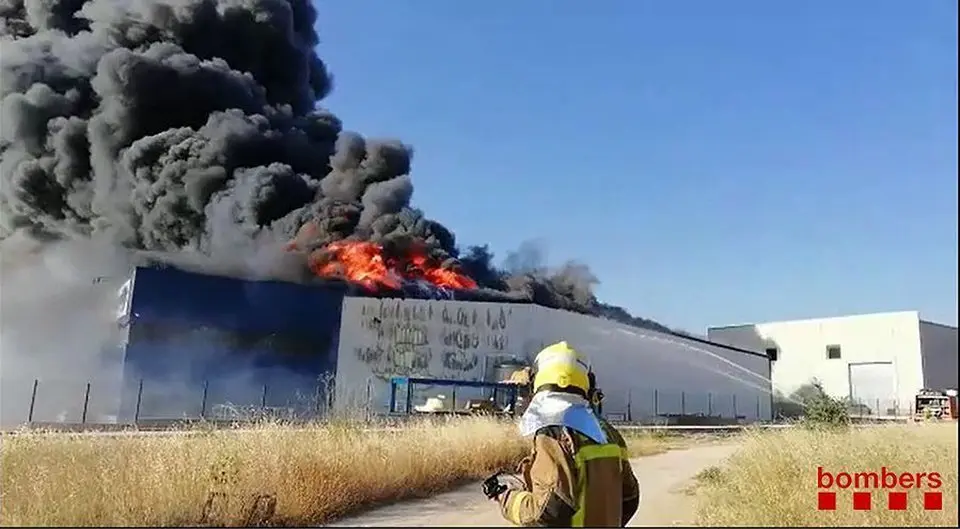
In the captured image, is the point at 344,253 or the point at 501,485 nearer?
the point at 501,485

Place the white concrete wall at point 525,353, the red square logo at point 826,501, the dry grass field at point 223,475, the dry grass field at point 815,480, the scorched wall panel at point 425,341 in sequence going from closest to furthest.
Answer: the dry grass field at point 815,480, the red square logo at point 826,501, the dry grass field at point 223,475, the scorched wall panel at point 425,341, the white concrete wall at point 525,353

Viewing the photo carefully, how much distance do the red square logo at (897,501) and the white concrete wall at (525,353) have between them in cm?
1793

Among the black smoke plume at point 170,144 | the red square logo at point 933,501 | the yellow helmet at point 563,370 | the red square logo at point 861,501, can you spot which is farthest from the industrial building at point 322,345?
the yellow helmet at point 563,370

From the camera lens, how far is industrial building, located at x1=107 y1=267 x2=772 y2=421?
22.3 meters

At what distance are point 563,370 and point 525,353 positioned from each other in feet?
84.4

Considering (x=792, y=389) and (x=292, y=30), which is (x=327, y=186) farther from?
(x=792, y=389)

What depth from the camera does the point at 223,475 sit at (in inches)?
234

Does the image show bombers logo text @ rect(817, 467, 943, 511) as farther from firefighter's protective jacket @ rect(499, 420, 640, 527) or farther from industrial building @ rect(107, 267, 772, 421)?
industrial building @ rect(107, 267, 772, 421)

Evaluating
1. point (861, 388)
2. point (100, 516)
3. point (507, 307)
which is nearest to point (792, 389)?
point (861, 388)

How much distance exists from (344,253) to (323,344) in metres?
4.82

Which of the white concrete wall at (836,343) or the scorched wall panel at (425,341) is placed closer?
the scorched wall panel at (425,341)

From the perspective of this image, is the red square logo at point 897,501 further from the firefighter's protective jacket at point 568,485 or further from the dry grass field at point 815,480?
the firefighter's protective jacket at point 568,485

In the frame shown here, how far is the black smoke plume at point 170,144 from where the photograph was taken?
29078mm

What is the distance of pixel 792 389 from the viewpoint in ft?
120
